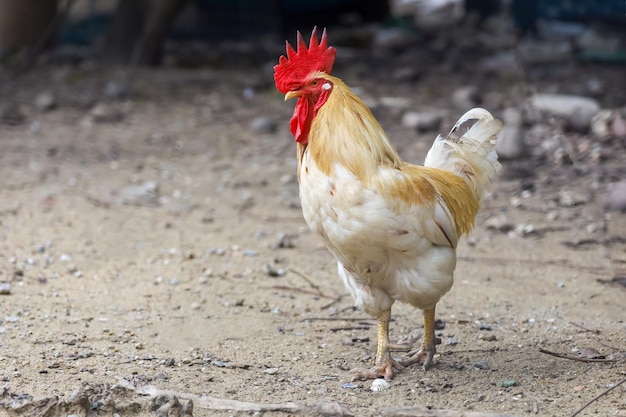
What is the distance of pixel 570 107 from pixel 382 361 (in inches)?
211

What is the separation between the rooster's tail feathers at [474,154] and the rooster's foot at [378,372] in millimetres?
900

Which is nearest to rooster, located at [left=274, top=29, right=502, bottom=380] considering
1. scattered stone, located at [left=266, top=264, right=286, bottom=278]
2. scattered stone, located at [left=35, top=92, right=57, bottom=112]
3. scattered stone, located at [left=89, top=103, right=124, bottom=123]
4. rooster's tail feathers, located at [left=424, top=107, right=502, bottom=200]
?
rooster's tail feathers, located at [left=424, top=107, right=502, bottom=200]

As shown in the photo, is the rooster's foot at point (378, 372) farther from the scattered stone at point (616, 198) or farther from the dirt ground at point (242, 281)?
the scattered stone at point (616, 198)

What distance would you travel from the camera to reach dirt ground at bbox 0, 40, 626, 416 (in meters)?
3.46

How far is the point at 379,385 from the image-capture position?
356cm

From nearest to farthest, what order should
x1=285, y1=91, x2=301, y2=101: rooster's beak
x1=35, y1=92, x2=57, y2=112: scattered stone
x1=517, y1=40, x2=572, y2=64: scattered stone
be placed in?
x1=285, y1=91, x2=301, y2=101: rooster's beak → x1=35, y1=92, x2=57, y2=112: scattered stone → x1=517, y1=40, x2=572, y2=64: scattered stone

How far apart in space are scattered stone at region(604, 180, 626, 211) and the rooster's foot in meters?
3.06

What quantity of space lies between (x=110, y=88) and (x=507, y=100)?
4.41 m

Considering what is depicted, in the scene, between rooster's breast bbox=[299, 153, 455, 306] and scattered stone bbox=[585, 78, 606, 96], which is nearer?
rooster's breast bbox=[299, 153, 455, 306]

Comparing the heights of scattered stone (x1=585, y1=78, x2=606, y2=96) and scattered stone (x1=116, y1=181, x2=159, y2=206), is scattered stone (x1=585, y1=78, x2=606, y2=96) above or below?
above

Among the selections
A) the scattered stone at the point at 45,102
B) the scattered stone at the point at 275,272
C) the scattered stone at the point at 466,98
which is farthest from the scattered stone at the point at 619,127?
the scattered stone at the point at 45,102

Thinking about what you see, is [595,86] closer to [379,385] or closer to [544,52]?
[544,52]

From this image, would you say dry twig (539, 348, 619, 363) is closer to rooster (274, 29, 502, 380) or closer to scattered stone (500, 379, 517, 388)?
scattered stone (500, 379, 517, 388)

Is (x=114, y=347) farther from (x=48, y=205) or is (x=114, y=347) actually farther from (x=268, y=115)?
(x=268, y=115)
